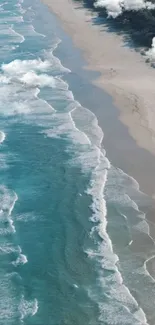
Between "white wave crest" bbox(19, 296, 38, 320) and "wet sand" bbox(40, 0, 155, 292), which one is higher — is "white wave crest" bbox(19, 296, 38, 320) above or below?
above

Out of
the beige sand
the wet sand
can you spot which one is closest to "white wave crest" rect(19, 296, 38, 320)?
the wet sand

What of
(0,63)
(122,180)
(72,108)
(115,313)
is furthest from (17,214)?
(0,63)

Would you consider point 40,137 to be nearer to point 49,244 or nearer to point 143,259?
point 49,244

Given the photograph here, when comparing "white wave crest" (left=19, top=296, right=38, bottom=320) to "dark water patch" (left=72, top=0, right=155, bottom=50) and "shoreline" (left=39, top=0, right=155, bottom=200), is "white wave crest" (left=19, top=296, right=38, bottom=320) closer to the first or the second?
"shoreline" (left=39, top=0, right=155, bottom=200)

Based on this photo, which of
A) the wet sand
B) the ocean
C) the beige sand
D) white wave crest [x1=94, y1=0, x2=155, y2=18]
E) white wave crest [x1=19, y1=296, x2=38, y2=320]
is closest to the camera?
white wave crest [x1=19, y1=296, x2=38, y2=320]

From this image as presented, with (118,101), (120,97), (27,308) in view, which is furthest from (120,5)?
(27,308)

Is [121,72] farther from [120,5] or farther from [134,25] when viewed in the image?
[120,5]

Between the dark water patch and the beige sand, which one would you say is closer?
the beige sand
